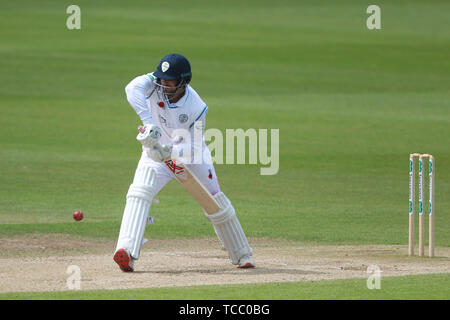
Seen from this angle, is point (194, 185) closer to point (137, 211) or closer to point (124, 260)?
point (137, 211)

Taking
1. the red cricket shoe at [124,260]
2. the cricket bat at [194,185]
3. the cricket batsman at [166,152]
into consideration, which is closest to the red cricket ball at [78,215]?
the cricket batsman at [166,152]

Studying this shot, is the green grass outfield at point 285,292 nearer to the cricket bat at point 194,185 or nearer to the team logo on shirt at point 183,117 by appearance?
the cricket bat at point 194,185

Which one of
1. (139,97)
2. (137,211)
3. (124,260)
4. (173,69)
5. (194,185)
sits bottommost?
(124,260)

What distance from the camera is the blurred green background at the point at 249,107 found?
43.0ft

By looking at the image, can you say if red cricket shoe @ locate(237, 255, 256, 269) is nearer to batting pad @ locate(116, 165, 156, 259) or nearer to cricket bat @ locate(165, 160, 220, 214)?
cricket bat @ locate(165, 160, 220, 214)

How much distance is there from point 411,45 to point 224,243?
89.4ft

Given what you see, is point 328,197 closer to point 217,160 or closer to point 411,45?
point 217,160

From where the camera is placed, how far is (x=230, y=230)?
9234 mm

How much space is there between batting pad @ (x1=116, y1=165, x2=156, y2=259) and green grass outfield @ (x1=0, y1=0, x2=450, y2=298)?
2496mm

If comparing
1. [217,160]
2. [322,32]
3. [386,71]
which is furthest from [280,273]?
[322,32]

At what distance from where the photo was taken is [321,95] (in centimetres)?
2655

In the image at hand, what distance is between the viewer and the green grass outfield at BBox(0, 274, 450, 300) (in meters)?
7.41

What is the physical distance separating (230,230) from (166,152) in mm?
1076

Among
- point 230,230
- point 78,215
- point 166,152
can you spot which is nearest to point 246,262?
point 230,230
